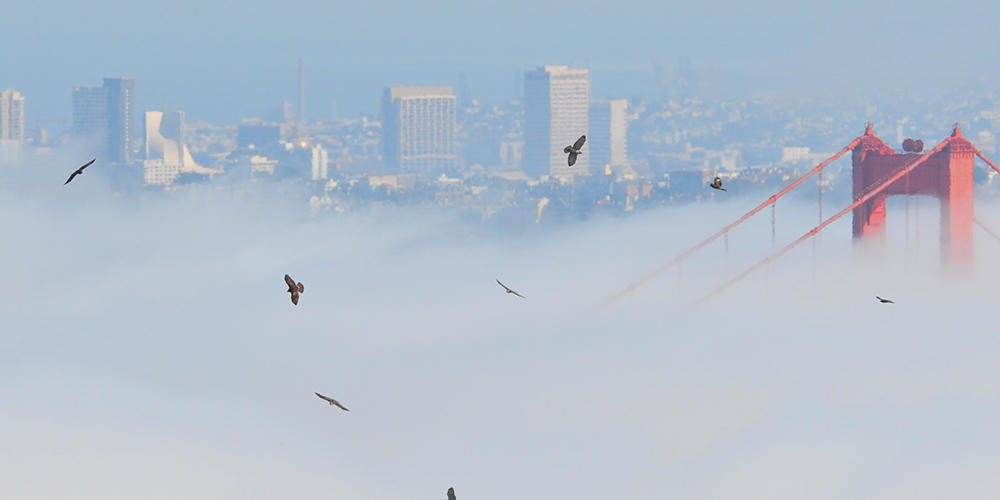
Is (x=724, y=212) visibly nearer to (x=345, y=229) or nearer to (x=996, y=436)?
(x=345, y=229)

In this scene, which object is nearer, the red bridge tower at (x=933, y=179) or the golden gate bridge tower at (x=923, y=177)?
the golden gate bridge tower at (x=923, y=177)

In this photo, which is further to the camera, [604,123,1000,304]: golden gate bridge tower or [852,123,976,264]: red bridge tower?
[852,123,976,264]: red bridge tower

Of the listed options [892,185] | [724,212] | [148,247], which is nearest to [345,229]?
[148,247]

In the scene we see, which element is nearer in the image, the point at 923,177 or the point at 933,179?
the point at 933,179

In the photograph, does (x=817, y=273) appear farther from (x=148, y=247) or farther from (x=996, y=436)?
(x=148, y=247)

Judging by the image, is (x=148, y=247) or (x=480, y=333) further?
(x=148, y=247)

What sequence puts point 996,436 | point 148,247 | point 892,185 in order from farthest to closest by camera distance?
point 148,247, point 996,436, point 892,185

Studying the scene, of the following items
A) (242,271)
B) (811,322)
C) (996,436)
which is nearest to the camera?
(996,436)

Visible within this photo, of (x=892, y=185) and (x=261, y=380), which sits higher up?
(x=892, y=185)
